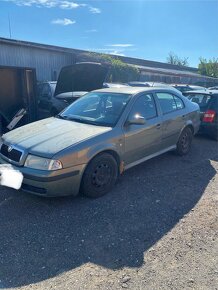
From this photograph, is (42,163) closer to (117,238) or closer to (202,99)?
(117,238)

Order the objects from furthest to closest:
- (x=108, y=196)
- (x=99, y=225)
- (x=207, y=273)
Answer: (x=108, y=196)
(x=99, y=225)
(x=207, y=273)

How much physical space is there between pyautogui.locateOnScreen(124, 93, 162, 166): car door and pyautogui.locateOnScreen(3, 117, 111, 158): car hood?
50cm

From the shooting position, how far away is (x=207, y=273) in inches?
96.7

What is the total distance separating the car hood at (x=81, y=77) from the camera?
7270 mm

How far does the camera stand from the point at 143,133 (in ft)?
14.5

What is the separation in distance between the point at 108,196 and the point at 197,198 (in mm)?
1320

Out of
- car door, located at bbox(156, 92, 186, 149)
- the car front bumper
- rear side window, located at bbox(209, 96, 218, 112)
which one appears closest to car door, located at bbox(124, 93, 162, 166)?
car door, located at bbox(156, 92, 186, 149)

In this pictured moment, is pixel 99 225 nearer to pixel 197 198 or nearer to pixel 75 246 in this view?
pixel 75 246

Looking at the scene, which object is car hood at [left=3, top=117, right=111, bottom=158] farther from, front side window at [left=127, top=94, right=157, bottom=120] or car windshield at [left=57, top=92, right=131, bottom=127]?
front side window at [left=127, top=94, right=157, bottom=120]

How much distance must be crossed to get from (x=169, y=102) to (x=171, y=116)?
0.32 metres

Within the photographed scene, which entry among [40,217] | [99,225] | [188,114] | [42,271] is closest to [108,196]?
[99,225]

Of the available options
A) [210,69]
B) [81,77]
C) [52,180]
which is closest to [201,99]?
[81,77]

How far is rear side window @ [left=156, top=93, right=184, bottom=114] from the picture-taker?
16.4ft

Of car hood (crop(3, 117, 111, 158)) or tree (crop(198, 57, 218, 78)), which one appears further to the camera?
tree (crop(198, 57, 218, 78))
